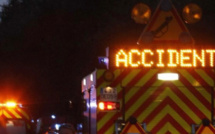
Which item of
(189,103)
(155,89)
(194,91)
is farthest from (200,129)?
(155,89)

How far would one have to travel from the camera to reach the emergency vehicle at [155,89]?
8.73m

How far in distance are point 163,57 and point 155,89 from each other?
544mm

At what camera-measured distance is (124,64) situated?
8.83 m

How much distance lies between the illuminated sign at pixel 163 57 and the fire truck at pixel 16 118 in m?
2.71

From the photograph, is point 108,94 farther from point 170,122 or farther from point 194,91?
point 194,91

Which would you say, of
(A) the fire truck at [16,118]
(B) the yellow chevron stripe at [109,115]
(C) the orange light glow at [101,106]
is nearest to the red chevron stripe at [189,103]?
(B) the yellow chevron stripe at [109,115]

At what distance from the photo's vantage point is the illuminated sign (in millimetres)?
8689

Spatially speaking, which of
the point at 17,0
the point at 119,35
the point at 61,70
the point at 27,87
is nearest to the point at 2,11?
the point at 17,0

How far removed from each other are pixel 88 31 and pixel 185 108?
25176 mm

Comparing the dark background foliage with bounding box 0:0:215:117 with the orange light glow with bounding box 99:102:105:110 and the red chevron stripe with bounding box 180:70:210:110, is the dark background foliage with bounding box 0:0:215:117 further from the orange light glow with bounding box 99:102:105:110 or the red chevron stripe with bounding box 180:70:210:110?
the orange light glow with bounding box 99:102:105:110

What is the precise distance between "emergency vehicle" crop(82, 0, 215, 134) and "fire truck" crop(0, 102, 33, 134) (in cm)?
209

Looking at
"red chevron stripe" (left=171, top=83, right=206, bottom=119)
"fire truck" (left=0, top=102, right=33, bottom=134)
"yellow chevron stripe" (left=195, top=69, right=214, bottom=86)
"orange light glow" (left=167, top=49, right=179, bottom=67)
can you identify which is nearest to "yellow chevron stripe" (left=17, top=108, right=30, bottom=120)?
"fire truck" (left=0, top=102, right=33, bottom=134)

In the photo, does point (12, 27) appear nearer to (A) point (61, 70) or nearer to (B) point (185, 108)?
(A) point (61, 70)

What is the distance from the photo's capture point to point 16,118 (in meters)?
11.1
